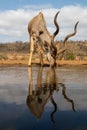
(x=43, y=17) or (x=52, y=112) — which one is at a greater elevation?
(x=43, y=17)

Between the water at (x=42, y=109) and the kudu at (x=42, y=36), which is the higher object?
the kudu at (x=42, y=36)

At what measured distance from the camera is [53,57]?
2694 cm

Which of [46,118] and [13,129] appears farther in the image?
[46,118]

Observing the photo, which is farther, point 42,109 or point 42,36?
point 42,36

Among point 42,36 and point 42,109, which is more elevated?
point 42,36

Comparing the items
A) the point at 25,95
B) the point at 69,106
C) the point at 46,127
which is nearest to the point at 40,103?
the point at 69,106

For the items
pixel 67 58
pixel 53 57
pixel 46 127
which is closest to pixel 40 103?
pixel 46 127

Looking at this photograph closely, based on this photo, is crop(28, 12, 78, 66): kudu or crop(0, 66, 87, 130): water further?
crop(28, 12, 78, 66): kudu

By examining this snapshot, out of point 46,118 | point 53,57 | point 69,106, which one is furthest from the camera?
point 53,57

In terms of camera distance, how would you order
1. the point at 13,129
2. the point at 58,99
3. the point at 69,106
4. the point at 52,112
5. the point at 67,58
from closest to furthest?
the point at 13,129 < the point at 52,112 < the point at 69,106 < the point at 58,99 < the point at 67,58

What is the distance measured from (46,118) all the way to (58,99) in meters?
2.99

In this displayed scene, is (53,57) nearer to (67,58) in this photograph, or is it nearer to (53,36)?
(53,36)

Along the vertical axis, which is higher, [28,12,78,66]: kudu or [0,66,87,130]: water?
[28,12,78,66]: kudu

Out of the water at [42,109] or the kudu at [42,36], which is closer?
the water at [42,109]
